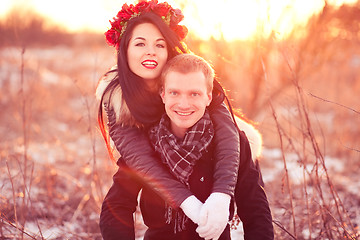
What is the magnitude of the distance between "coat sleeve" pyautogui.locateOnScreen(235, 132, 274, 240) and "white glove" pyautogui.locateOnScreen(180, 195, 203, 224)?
365 millimetres

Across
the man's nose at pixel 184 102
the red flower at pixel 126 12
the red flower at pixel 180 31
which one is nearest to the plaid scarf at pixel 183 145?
the man's nose at pixel 184 102

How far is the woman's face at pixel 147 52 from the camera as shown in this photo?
1899 mm

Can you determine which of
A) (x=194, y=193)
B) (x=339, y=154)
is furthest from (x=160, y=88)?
(x=339, y=154)

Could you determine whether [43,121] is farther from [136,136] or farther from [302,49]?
[136,136]

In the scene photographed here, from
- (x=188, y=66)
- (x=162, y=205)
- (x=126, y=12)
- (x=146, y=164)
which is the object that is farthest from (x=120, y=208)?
(x=126, y=12)

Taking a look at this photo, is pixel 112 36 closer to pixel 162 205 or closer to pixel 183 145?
pixel 183 145

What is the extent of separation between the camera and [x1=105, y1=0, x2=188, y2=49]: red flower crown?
1989 mm

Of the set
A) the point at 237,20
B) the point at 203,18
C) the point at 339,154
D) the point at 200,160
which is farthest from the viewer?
the point at 339,154

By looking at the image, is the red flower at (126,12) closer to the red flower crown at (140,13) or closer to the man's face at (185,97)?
the red flower crown at (140,13)

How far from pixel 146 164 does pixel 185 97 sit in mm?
375

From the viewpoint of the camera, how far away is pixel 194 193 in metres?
1.82

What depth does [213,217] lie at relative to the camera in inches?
61.5

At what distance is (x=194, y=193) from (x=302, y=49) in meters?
3.24

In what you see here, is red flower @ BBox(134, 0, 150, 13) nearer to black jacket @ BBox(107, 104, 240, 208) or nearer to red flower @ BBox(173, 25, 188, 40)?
red flower @ BBox(173, 25, 188, 40)
